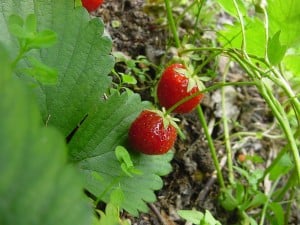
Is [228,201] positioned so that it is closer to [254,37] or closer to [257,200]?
[257,200]

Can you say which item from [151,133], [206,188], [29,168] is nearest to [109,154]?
[151,133]

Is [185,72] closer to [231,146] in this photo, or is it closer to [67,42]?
[67,42]

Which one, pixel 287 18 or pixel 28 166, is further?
pixel 287 18

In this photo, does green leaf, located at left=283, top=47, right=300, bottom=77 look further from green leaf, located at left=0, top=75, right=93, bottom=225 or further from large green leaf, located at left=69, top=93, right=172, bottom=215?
green leaf, located at left=0, top=75, right=93, bottom=225

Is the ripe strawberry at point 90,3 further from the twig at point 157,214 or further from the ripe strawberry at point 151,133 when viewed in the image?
the twig at point 157,214

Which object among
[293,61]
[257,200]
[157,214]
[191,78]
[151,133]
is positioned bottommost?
[157,214]

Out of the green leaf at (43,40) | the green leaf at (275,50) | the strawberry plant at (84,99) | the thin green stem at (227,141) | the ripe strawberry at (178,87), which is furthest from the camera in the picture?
the thin green stem at (227,141)

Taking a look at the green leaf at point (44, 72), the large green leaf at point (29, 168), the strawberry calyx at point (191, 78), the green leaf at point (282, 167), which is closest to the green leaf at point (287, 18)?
the strawberry calyx at point (191, 78)

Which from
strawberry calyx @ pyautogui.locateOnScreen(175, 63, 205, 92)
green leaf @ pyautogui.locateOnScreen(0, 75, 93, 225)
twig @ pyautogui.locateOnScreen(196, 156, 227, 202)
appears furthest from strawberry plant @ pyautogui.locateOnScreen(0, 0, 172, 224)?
green leaf @ pyautogui.locateOnScreen(0, 75, 93, 225)
